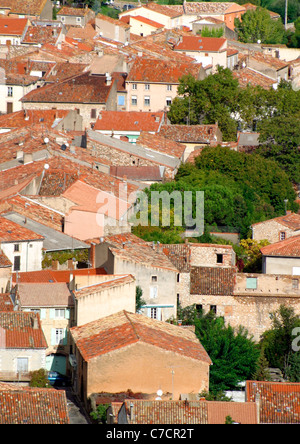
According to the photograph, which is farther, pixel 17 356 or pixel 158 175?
pixel 158 175

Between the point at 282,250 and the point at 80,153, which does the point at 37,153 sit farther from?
the point at 282,250

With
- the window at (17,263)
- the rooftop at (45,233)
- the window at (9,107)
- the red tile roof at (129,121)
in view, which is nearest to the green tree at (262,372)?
the rooftop at (45,233)

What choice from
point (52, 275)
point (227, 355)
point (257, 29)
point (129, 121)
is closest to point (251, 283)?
point (227, 355)

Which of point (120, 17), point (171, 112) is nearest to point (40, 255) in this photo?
point (171, 112)

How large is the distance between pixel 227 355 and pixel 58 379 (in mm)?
5677

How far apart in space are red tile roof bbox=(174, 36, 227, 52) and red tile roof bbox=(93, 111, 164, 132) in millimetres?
18397

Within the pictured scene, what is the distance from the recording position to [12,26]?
3696 inches

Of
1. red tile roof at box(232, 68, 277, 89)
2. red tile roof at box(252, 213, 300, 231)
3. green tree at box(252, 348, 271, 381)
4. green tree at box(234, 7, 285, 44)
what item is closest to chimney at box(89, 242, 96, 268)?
green tree at box(252, 348, 271, 381)

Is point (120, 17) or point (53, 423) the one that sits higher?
point (53, 423)

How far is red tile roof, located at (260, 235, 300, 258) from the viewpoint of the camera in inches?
1951

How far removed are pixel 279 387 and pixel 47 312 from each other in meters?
9.00

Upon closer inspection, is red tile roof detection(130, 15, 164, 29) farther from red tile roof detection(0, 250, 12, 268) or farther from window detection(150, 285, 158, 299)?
window detection(150, 285, 158, 299)

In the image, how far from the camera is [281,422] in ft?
116

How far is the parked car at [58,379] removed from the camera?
40.1m
